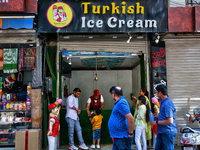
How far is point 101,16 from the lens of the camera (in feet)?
19.9

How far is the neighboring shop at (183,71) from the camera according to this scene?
265 inches

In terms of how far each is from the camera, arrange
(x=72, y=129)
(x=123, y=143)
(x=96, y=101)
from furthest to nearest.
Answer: (x=96, y=101), (x=72, y=129), (x=123, y=143)

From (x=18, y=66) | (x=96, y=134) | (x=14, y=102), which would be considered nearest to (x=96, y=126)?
(x=96, y=134)

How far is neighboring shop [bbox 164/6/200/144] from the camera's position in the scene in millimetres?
6742

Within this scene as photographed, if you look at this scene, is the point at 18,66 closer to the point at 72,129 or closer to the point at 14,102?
the point at 14,102

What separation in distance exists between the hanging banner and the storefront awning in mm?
317

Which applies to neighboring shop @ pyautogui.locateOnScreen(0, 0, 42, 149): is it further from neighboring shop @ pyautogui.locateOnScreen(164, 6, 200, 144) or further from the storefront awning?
neighboring shop @ pyautogui.locateOnScreen(164, 6, 200, 144)

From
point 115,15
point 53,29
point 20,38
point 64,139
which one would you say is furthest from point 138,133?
point 20,38

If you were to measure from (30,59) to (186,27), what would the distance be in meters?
5.17

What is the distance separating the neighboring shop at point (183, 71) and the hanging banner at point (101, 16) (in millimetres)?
1073

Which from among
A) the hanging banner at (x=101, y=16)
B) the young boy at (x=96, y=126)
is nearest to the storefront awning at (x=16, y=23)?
the hanging banner at (x=101, y=16)

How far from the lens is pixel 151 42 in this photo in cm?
685

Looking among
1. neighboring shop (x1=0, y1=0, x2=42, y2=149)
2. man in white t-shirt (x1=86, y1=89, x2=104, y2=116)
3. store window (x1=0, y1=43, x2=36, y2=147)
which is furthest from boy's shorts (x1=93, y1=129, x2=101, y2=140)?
store window (x1=0, y1=43, x2=36, y2=147)

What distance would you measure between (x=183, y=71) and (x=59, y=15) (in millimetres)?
4573
